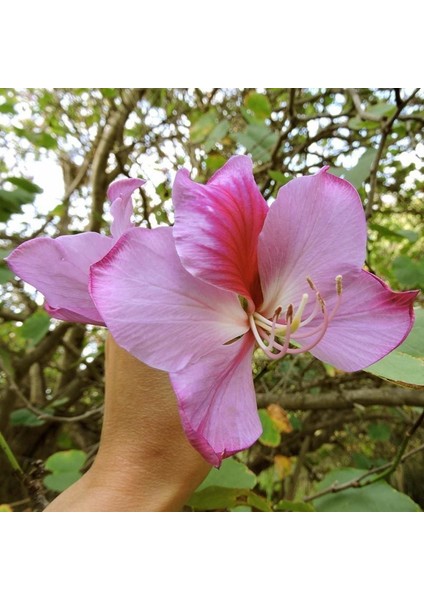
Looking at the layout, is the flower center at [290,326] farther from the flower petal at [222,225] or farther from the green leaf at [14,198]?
the green leaf at [14,198]

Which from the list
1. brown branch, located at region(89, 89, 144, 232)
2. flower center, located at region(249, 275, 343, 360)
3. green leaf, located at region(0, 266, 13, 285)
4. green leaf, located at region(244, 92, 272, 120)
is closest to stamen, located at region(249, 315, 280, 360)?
flower center, located at region(249, 275, 343, 360)

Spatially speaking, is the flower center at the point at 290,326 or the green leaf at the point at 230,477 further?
the green leaf at the point at 230,477

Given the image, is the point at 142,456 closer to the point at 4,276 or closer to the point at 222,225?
the point at 222,225

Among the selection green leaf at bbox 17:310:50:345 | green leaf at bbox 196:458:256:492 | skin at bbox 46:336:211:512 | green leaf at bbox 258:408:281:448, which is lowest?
green leaf at bbox 258:408:281:448

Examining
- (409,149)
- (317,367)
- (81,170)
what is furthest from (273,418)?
(81,170)

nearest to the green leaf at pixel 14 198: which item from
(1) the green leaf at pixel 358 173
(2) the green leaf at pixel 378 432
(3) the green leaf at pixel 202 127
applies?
(3) the green leaf at pixel 202 127

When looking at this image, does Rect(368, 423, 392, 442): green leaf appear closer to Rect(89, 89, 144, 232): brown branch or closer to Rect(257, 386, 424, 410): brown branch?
Rect(257, 386, 424, 410): brown branch

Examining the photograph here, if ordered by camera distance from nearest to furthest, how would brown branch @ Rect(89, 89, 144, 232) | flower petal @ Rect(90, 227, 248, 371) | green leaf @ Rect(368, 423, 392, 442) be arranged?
flower petal @ Rect(90, 227, 248, 371) → brown branch @ Rect(89, 89, 144, 232) → green leaf @ Rect(368, 423, 392, 442)
